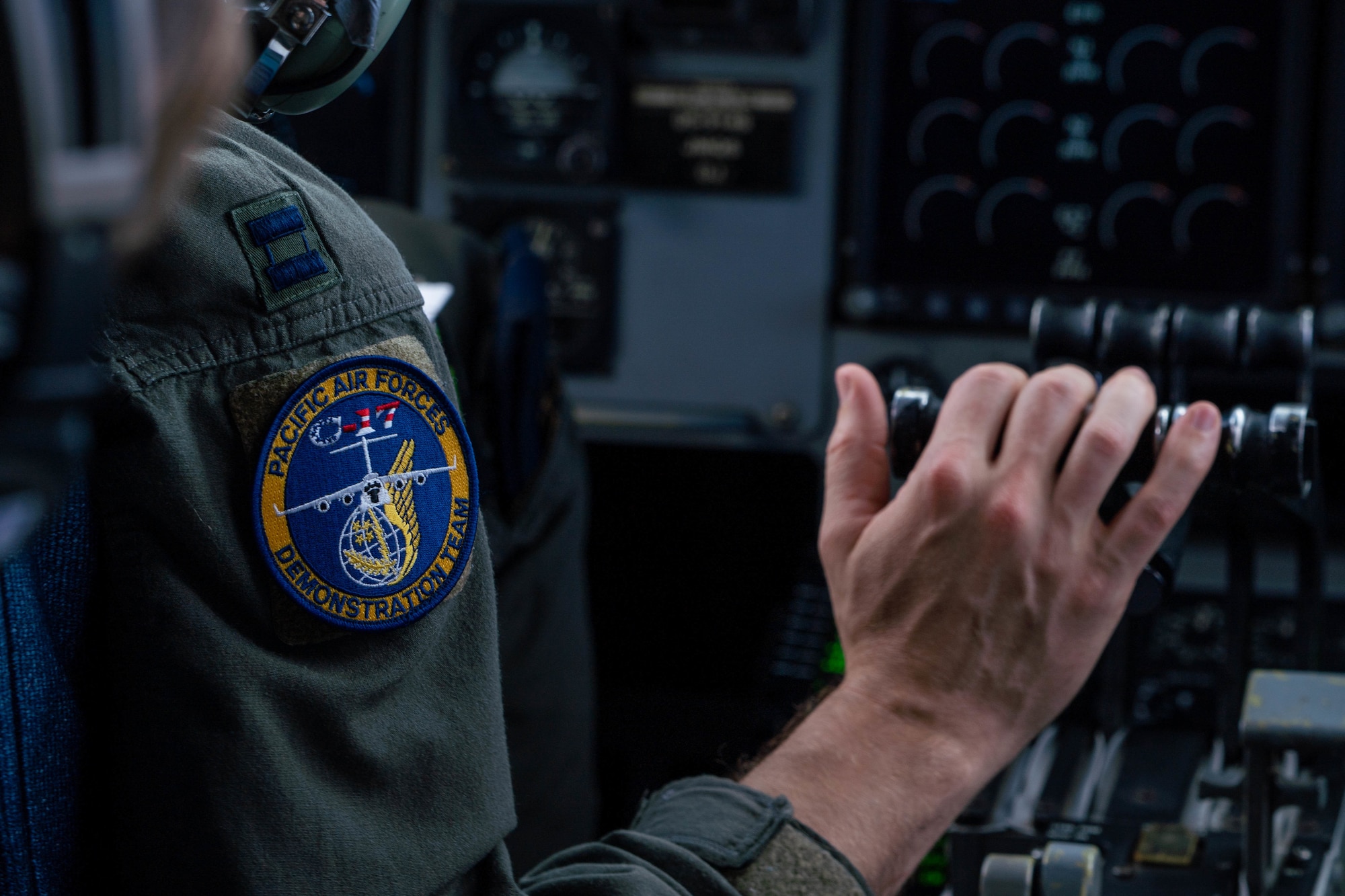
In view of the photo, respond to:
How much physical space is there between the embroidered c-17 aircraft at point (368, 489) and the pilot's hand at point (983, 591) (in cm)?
28

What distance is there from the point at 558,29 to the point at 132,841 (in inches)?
64.1

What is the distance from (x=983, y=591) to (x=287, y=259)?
401mm

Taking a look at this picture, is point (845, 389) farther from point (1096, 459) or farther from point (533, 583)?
point (533, 583)

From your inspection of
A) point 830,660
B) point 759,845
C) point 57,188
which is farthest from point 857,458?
point 830,660

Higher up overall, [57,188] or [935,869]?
[57,188]

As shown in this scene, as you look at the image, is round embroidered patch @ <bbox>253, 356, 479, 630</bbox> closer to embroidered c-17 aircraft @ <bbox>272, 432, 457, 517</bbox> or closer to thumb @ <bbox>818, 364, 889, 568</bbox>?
embroidered c-17 aircraft @ <bbox>272, 432, 457, 517</bbox>

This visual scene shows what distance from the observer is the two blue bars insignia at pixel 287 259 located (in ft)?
1.74

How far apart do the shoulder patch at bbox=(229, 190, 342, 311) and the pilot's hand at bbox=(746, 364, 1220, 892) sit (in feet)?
1.15

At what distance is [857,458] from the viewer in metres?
0.84

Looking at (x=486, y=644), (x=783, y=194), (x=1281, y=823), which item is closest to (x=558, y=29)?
(x=783, y=194)

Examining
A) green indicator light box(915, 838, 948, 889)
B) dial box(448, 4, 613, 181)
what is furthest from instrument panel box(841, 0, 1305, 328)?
green indicator light box(915, 838, 948, 889)

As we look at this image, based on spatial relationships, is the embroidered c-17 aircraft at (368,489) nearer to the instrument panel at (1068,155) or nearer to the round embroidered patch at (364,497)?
the round embroidered patch at (364,497)

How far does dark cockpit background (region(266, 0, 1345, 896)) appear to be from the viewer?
1850 millimetres

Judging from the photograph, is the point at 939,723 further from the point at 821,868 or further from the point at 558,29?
the point at 558,29
